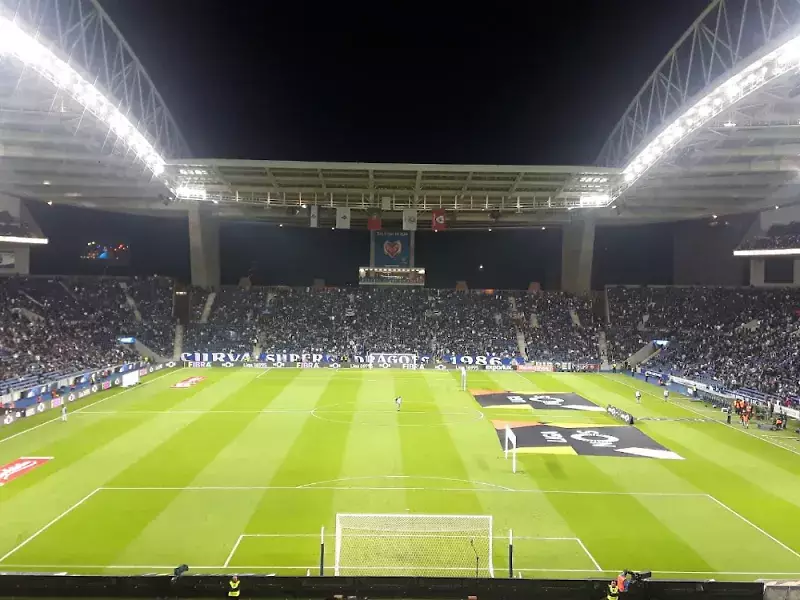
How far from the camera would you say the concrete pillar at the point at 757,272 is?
182 ft

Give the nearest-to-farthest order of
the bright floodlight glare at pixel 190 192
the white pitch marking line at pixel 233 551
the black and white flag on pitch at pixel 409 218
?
the white pitch marking line at pixel 233 551 → the black and white flag on pitch at pixel 409 218 → the bright floodlight glare at pixel 190 192

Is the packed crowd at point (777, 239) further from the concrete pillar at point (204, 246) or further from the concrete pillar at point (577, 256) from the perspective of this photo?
the concrete pillar at point (204, 246)

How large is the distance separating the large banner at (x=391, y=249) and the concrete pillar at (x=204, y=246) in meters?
16.1

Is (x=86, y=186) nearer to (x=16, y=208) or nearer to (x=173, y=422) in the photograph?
(x=16, y=208)

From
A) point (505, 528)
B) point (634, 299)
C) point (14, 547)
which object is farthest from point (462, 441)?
point (634, 299)

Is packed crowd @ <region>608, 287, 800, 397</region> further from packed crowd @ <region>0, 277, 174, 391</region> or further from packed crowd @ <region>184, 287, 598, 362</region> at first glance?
packed crowd @ <region>0, 277, 174, 391</region>

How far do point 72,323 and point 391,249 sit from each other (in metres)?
29.1

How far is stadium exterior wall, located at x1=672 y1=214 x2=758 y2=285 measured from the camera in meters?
57.0

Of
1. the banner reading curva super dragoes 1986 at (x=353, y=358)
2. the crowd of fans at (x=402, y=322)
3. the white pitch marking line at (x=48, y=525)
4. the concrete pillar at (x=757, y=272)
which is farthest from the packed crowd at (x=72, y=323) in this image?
the concrete pillar at (x=757, y=272)

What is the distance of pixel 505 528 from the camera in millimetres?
16531

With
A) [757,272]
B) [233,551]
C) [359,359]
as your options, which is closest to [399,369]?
[359,359]

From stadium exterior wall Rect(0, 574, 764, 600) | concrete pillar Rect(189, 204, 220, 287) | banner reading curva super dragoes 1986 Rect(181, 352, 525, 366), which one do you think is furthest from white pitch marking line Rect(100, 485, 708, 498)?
concrete pillar Rect(189, 204, 220, 287)

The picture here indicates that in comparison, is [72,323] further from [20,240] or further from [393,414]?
[393,414]

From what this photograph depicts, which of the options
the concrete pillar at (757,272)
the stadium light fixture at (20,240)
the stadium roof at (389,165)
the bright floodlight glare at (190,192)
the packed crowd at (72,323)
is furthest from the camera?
the concrete pillar at (757,272)
